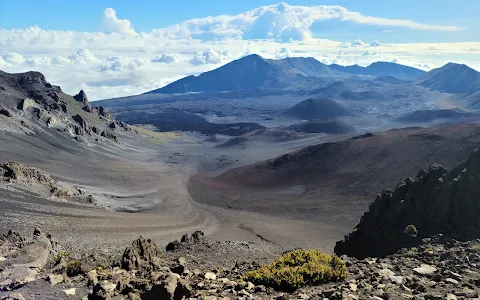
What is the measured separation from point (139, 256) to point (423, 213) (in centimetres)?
1699

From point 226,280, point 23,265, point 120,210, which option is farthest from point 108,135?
point 226,280

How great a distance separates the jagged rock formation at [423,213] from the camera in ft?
67.9

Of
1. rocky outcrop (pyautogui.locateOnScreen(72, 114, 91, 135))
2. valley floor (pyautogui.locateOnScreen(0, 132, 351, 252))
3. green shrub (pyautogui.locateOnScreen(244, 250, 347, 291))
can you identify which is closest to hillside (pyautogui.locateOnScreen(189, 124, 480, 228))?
valley floor (pyautogui.locateOnScreen(0, 132, 351, 252))

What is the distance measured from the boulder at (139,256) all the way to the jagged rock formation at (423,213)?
1265 centimetres

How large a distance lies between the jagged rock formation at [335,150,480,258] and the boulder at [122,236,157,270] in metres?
12.6

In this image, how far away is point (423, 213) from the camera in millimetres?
24750

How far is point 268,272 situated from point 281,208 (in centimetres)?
4904

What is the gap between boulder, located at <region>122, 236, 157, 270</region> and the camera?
15.0 meters

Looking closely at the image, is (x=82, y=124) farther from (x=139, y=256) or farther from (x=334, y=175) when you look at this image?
(x=139, y=256)

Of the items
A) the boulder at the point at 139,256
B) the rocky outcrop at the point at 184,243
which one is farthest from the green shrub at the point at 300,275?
the rocky outcrop at the point at 184,243

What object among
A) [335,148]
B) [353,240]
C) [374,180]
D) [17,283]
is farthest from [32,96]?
[17,283]

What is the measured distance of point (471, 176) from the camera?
74.6 feet

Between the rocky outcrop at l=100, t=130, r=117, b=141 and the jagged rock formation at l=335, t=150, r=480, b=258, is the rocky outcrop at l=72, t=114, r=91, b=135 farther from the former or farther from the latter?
the jagged rock formation at l=335, t=150, r=480, b=258

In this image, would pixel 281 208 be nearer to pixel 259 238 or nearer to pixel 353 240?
pixel 259 238
